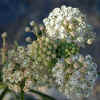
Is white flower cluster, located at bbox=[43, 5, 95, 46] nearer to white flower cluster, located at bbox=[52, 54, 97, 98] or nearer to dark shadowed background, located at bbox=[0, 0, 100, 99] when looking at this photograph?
white flower cluster, located at bbox=[52, 54, 97, 98]

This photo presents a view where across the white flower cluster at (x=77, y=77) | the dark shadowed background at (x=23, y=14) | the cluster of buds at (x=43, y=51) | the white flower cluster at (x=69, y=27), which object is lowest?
the white flower cluster at (x=77, y=77)

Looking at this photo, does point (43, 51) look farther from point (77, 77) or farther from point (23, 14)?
point (23, 14)

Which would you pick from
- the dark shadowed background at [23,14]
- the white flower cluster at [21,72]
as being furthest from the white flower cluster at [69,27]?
the dark shadowed background at [23,14]

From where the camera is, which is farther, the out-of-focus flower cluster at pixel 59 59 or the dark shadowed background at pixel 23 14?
the dark shadowed background at pixel 23 14

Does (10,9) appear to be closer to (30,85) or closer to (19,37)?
(19,37)

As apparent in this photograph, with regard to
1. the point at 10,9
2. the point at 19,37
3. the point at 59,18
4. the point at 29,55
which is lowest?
the point at 29,55

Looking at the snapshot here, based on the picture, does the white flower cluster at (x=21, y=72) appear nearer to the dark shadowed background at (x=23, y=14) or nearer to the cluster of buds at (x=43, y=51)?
the cluster of buds at (x=43, y=51)

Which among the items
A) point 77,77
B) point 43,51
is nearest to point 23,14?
point 43,51

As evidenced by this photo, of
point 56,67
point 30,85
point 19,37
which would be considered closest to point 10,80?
point 30,85
